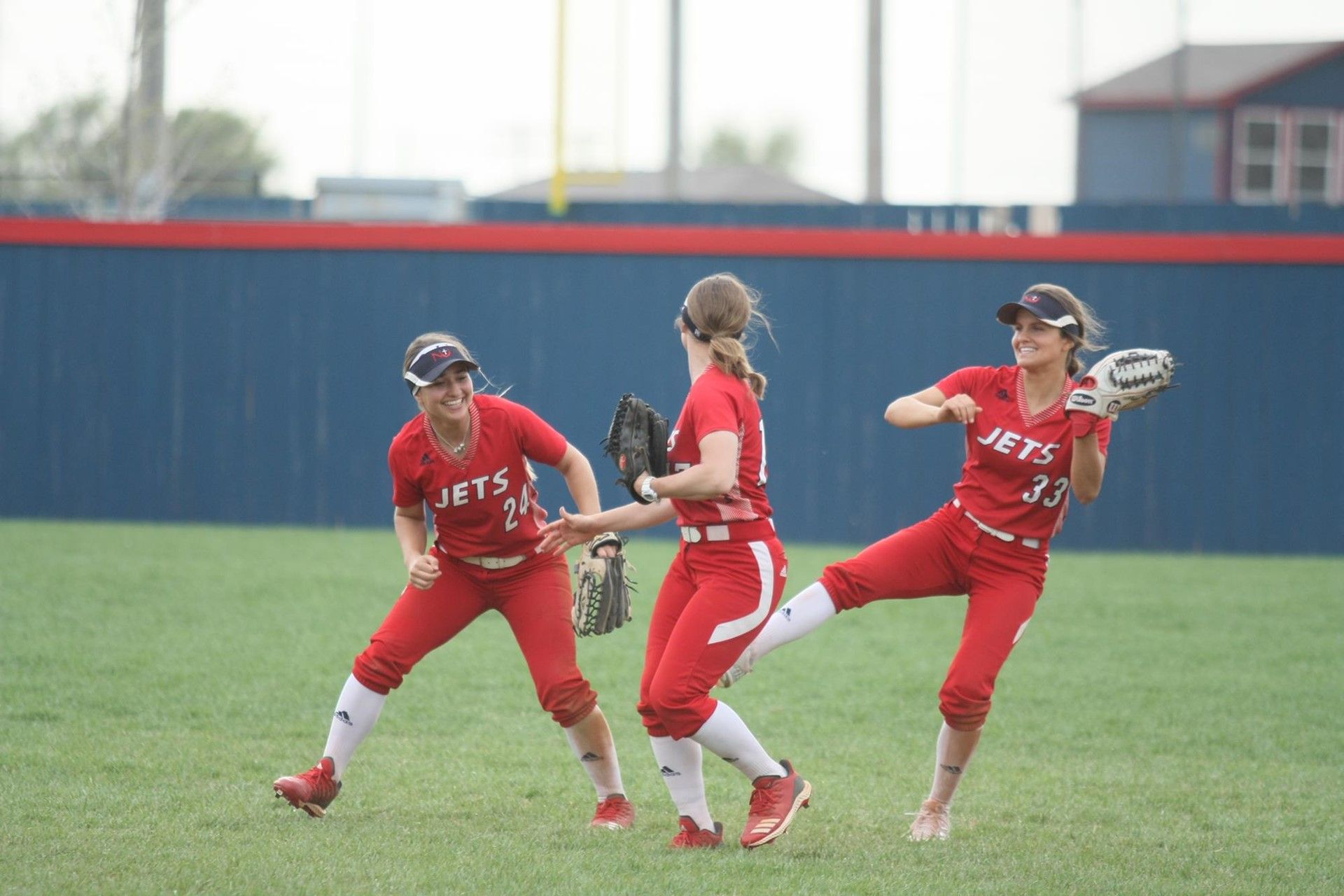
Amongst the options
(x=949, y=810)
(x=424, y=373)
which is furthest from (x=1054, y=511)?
(x=424, y=373)

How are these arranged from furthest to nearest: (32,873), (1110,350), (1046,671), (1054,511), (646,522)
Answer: (1110,350)
(1046,671)
(1054,511)
(646,522)
(32,873)

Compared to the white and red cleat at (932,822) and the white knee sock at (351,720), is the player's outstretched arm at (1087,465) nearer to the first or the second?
the white and red cleat at (932,822)

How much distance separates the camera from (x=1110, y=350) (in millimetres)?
13125

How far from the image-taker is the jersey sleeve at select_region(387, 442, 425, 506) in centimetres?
531

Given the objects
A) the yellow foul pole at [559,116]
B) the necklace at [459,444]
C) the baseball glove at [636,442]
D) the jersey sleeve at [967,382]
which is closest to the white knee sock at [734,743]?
the baseball glove at [636,442]

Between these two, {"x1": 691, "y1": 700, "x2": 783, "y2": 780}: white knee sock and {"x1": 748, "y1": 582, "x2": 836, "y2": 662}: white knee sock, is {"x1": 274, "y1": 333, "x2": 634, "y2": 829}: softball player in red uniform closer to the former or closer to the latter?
{"x1": 691, "y1": 700, "x2": 783, "y2": 780}: white knee sock

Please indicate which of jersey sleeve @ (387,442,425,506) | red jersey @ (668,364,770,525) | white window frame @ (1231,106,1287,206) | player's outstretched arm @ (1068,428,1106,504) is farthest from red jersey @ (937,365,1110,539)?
white window frame @ (1231,106,1287,206)

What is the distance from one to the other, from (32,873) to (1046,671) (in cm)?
560

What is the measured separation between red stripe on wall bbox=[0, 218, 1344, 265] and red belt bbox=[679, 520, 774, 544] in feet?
29.0

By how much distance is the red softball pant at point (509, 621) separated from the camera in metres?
5.30

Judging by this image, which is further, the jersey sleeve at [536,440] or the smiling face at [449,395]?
the jersey sleeve at [536,440]

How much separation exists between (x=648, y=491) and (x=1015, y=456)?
4.69 ft

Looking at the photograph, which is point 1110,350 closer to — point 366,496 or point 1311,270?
point 1311,270

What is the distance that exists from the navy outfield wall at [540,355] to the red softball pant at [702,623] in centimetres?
842
